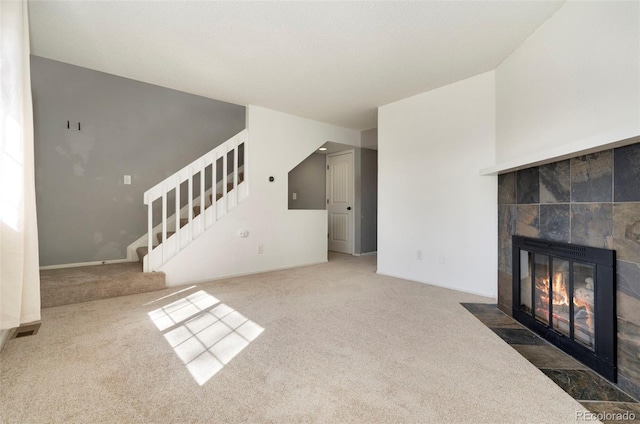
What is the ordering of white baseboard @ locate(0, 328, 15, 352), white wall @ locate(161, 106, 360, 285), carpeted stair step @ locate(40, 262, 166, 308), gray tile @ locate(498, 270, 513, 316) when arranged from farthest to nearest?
white wall @ locate(161, 106, 360, 285) → carpeted stair step @ locate(40, 262, 166, 308) → gray tile @ locate(498, 270, 513, 316) → white baseboard @ locate(0, 328, 15, 352)

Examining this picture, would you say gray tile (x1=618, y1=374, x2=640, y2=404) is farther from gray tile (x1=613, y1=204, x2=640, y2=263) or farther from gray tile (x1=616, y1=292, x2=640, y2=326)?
gray tile (x1=613, y1=204, x2=640, y2=263)

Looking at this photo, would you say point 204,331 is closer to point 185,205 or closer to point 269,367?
point 269,367

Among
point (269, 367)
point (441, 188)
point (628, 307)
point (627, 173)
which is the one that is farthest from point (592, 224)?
point (269, 367)

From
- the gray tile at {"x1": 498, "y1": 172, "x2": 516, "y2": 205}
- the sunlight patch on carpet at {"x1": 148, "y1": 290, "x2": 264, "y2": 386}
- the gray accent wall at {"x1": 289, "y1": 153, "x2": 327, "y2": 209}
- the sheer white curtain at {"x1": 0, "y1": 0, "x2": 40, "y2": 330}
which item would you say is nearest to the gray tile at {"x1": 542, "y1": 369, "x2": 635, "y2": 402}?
the gray tile at {"x1": 498, "y1": 172, "x2": 516, "y2": 205}

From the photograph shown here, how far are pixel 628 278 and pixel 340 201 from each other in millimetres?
4683

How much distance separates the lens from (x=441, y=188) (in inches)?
135

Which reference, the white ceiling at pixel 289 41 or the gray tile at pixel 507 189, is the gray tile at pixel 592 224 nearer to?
the gray tile at pixel 507 189

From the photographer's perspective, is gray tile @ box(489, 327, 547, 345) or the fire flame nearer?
the fire flame

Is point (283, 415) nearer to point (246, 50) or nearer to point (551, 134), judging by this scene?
point (551, 134)

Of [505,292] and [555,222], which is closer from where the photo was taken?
[555,222]

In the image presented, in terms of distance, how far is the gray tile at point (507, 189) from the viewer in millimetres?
2549

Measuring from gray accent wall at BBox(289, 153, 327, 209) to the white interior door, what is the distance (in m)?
0.14

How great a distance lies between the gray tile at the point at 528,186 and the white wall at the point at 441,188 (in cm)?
58

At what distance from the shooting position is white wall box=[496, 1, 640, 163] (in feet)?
4.84
